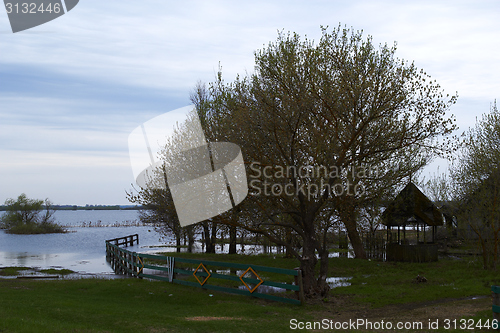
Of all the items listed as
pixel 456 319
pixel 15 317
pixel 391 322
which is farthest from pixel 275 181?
pixel 15 317

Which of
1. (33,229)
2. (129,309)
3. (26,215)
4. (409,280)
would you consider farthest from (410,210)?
(26,215)

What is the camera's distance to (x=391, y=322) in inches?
439

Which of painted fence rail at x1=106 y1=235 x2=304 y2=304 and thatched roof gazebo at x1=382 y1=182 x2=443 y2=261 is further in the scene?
thatched roof gazebo at x1=382 y1=182 x2=443 y2=261

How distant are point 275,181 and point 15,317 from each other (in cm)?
885

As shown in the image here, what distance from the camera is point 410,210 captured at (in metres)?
26.2

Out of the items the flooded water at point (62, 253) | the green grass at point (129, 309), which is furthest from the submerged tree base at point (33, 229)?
the green grass at point (129, 309)

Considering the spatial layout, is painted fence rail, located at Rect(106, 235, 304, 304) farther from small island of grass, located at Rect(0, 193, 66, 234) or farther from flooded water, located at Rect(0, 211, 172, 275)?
small island of grass, located at Rect(0, 193, 66, 234)

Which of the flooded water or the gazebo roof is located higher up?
the gazebo roof

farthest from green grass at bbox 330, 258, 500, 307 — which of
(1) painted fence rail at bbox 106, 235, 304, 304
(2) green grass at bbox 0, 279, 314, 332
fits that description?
(2) green grass at bbox 0, 279, 314, 332

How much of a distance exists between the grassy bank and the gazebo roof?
6.45 metres

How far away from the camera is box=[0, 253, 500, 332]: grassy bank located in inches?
404

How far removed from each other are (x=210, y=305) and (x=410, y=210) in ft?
55.0

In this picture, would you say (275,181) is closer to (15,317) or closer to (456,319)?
(456,319)

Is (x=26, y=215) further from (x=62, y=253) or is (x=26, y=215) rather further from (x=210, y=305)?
(x=210, y=305)
